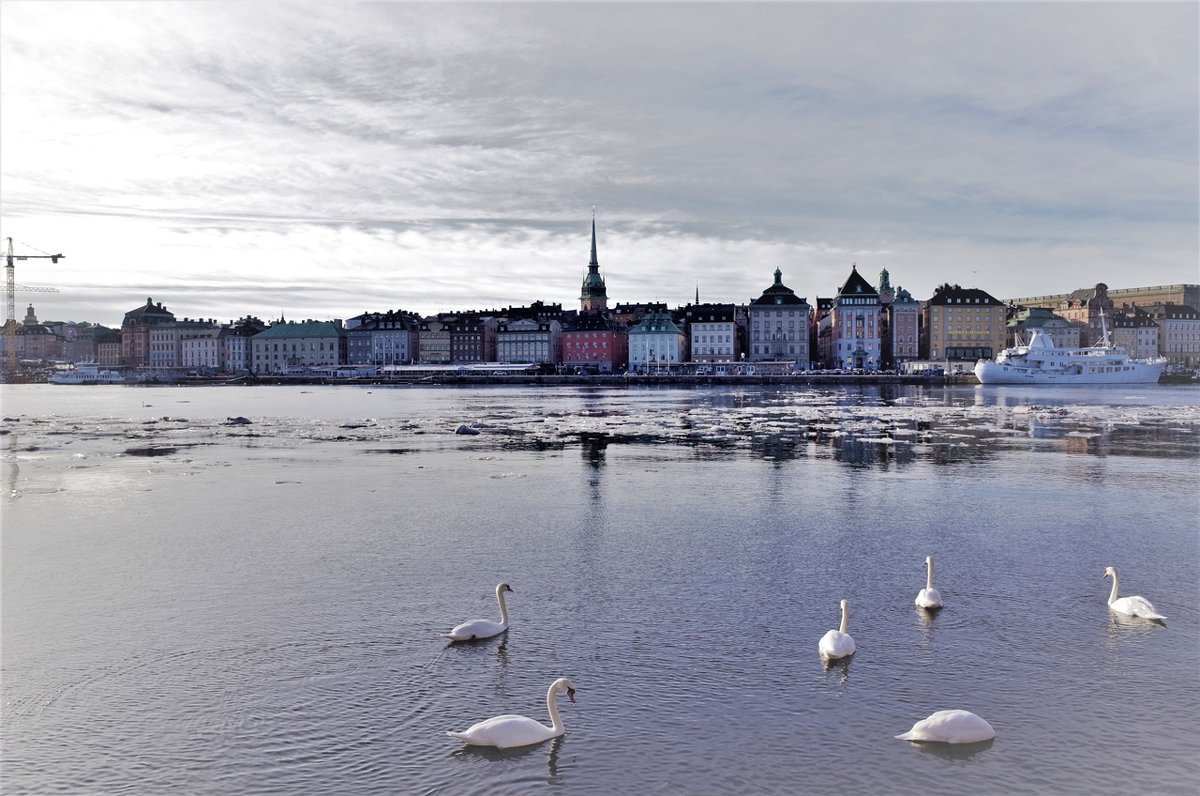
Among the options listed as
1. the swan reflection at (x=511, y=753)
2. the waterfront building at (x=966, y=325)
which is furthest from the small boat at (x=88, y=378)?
the swan reflection at (x=511, y=753)

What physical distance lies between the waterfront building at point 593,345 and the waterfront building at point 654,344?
4999 mm

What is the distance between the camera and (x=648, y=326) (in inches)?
6220

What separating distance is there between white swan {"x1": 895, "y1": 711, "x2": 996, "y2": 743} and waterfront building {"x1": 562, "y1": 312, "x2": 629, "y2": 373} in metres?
152

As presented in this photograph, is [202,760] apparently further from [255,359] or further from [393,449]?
[255,359]

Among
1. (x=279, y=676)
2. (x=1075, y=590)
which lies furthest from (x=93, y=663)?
(x=1075, y=590)

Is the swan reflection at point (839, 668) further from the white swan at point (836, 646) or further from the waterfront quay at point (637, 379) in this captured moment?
the waterfront quay at point (637, 379)

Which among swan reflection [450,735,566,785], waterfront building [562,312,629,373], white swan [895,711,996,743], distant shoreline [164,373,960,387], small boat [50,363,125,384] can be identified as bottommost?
swan reflection [450,735,566,785]

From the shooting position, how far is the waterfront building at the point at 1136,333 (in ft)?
574

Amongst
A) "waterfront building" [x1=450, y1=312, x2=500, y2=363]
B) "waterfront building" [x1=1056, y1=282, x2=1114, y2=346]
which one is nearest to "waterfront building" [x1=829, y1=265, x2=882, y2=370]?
"waterfront building" [x1=1056, y1=282, x2=1114, y2=346]

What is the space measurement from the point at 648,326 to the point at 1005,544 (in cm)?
14171

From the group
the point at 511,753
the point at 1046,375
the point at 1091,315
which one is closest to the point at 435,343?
the point at 1046,375

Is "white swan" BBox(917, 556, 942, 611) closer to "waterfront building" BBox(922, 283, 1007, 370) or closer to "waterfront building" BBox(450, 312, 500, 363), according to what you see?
"waterfront building" BBox(922, 283, 1007, 370)

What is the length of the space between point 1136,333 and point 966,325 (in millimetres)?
45804

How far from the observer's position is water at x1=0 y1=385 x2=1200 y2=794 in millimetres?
8414
